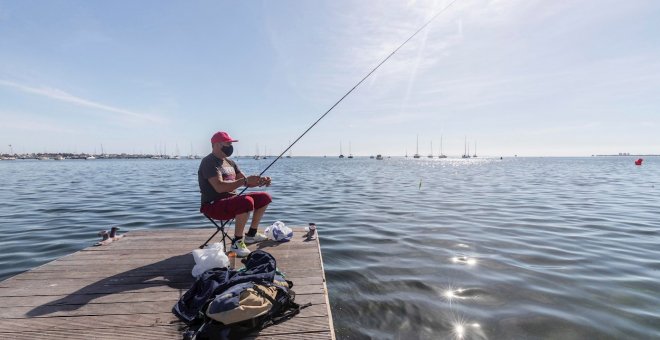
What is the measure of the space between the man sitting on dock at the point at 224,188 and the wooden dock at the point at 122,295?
0.69 m

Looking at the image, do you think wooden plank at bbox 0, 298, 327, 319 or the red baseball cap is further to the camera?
the red baseball cap

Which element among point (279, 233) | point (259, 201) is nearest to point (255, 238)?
point (279, 233)

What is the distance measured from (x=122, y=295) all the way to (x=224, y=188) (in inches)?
76.9

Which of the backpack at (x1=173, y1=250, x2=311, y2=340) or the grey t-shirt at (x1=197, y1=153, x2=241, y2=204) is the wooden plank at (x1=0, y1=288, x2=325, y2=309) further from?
the grey t-shirt at (x1=197, y1=153, x2=241, y2=204)

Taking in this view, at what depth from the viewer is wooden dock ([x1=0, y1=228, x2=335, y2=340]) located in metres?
2.96

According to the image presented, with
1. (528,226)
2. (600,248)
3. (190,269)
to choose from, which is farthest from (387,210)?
(190,269)

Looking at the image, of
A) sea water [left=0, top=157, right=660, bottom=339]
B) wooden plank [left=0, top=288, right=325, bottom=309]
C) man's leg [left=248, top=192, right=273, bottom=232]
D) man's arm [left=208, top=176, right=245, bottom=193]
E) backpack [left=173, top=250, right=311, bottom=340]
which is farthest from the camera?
man's leg [left=248, top=192, right=273, bottom=232]

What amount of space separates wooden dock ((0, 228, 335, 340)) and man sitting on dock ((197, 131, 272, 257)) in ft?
2.28

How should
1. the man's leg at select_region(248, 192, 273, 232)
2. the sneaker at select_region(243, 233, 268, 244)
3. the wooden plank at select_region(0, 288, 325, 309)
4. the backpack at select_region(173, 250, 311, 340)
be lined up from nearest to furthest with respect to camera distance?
1. the backpack at select_region(173, 250, 311, 340)
2. the wooden plank at select_region(0, 288, 325, 309)
3. the man's leg at select_region(248, 192, 273, 232)
4. the sneaker at select_region(243, 233, 268, 244)

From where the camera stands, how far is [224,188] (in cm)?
509

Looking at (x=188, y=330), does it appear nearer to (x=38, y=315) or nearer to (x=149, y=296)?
(x=149, y=296)

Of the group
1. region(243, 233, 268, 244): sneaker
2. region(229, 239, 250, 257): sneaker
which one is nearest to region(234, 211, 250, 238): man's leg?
region(229, 239, 250, 257): sneaker

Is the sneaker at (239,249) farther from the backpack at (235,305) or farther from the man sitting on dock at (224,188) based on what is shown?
the backpack at (235,305)

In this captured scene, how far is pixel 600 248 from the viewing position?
276 inches
